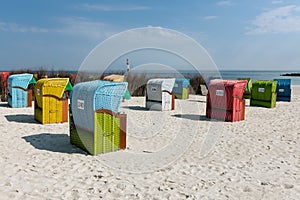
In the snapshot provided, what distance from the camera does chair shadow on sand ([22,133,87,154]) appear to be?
5.72m

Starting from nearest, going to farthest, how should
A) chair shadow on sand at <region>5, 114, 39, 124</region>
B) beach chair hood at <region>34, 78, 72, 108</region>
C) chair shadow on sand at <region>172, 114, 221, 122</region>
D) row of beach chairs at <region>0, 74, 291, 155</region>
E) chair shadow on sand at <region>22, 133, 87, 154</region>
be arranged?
1. row of beach chairs at <region>0, 74, 291, 155</region>
2. chair shadow on sand at <region>22, 133, 87, 154</region>
3. beach chair hood at <region>34, 78, 72, 108</region>
4. chair shadow on sand at <region>5, 114, 39, 124</region>
5. chair shadow on sand at <region>172, 114, 221, 122</region>

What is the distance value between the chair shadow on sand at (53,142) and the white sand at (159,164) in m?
0.02

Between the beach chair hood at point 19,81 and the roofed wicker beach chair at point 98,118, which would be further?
the beach chair hood at point 19,81

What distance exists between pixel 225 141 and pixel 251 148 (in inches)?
29.7

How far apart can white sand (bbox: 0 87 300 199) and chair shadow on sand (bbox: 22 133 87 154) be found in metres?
0.02

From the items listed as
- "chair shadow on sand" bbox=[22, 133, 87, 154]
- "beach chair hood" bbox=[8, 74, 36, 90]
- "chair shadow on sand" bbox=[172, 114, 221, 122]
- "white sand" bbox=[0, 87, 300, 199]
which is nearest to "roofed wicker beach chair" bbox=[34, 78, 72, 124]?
"white sand" bbox=[0, 87, 300, 199]

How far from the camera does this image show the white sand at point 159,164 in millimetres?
3814

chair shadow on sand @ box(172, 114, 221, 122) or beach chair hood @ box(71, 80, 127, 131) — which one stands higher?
beach chair hood @ box(71, 80, 127, 131)

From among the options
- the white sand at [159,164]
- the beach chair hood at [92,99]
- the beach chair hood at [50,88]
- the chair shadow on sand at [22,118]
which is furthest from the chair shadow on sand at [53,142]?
the chair shadow on sand at [22,118]

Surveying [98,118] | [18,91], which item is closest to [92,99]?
[98,118]

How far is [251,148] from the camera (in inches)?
241

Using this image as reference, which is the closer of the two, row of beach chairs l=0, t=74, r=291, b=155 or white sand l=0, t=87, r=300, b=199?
white sand l=0, t=87, r=300, b=199

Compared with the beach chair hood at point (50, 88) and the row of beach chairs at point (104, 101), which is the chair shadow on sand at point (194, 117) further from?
the beach chair hood at point (50, 88)

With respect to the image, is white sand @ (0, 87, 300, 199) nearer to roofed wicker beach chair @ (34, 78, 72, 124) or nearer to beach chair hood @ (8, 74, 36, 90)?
roofed wicker beach chair @ (34, 78, 72, 124)
